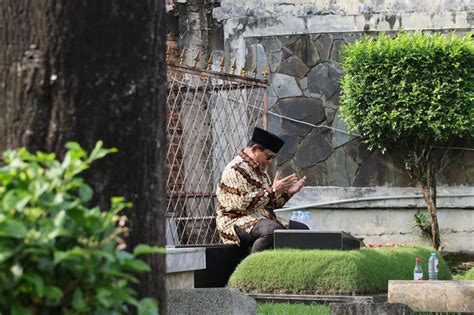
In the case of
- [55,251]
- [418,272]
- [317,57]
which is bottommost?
[418,272]

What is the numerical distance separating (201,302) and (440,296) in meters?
2.28

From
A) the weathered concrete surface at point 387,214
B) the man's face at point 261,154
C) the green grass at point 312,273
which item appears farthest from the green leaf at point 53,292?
the weathered concrete surface at point 387,214

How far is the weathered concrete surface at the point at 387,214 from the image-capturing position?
14461 mm

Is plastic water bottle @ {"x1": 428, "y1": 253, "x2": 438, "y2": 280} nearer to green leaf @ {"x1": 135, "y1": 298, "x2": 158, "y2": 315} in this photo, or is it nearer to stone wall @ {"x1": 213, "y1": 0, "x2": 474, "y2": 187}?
stone wall @ {"x1": 213, "y1": 0, "x2": 474, "y2": 187}

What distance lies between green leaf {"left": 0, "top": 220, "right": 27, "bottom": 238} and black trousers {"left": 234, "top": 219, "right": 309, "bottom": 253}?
27.9 feet

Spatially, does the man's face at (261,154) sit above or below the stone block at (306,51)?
below

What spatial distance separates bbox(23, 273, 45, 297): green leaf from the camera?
299cm

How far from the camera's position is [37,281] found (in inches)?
118

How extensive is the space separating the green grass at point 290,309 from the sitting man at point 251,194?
5.37 ft

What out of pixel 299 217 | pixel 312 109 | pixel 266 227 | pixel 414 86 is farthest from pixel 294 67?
pixel 266 227

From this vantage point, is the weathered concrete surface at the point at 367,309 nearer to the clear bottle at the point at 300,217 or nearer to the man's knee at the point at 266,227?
the man's knee at the point at 266,227

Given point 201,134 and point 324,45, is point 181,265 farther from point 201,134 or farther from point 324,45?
point 324,45

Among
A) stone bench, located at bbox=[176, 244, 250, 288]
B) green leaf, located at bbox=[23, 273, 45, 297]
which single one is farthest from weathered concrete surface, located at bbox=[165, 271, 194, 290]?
green leaf, located at bbox=[23, 273, 45, 297]

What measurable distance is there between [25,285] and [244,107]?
1112 centimetres
